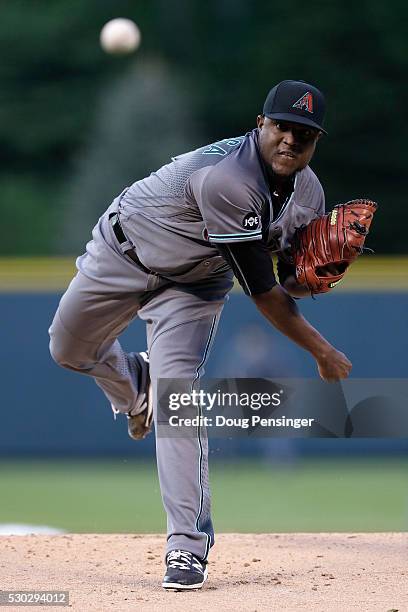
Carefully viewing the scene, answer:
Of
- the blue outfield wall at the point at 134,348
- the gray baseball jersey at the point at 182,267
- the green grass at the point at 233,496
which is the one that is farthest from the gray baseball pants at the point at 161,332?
the blue outfield wall at the point at 134,348

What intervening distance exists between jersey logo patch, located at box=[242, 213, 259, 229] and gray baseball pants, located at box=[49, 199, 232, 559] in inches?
20.0

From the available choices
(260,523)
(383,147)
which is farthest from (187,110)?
(260,523)

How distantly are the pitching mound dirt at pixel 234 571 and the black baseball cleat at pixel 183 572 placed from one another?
0.13 ft

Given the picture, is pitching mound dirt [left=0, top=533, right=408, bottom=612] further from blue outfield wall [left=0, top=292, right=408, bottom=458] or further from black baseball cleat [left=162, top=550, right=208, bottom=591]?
blue outfield wall [left=0, top=292, right=408, bottom=458]

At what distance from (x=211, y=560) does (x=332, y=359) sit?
1113 millimetres

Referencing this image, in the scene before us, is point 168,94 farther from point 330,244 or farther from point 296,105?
point 296,105

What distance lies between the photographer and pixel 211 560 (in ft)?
15.6

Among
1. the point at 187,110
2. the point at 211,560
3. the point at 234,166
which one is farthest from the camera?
the point at 187,110

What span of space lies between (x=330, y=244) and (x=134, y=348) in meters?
4.80

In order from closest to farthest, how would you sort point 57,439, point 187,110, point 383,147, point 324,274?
point 324,274 → point 57,439 → point 187,110 → point 383,147

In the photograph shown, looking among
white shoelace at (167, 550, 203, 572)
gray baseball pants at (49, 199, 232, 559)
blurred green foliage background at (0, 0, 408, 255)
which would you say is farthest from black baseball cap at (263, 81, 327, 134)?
blurred green foliage background at (0, 0, 408, 255)

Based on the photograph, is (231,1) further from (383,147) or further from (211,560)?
(211,560)

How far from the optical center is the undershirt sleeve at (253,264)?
399 centimetres

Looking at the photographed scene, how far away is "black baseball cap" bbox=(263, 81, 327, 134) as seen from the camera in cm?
394
